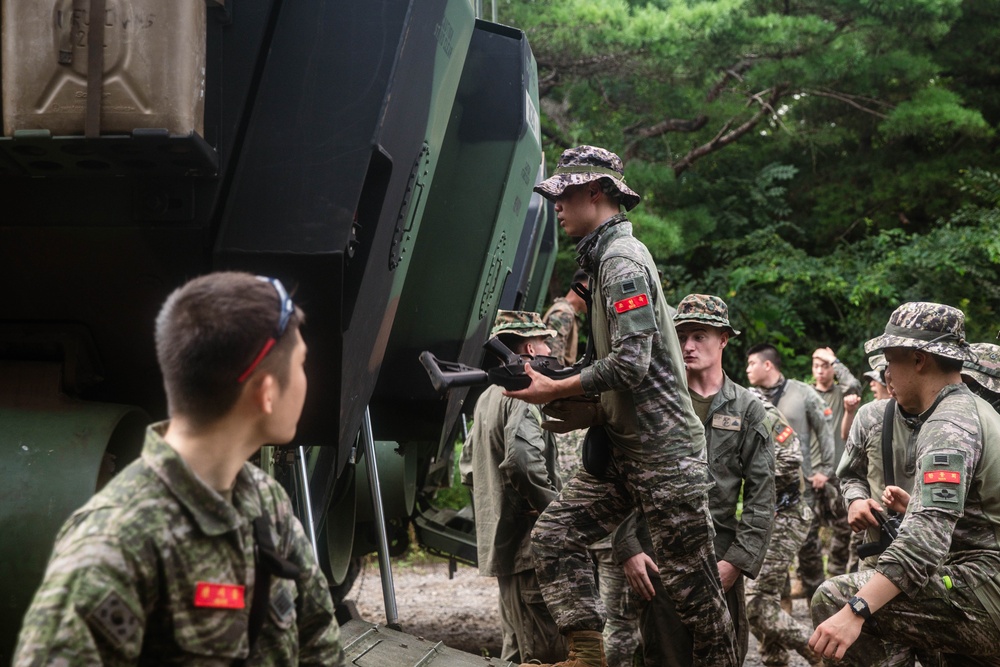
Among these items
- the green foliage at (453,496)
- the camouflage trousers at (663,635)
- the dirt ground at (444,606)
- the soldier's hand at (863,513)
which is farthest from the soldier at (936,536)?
the green foliage at (453,496)

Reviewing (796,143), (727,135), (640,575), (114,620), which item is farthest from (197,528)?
(796,143)

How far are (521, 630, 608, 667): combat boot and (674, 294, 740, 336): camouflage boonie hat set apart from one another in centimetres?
138

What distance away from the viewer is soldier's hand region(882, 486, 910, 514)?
400 centimetres

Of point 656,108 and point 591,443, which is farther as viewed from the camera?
point 656,108

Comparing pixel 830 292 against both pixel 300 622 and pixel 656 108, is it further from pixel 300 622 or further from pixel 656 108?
pixel 300 622

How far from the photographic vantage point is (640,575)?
14.4 feet

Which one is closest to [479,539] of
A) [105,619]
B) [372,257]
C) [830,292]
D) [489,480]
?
[489,480]

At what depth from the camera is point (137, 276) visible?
316 cm

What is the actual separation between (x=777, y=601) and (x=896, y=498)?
2.19 m

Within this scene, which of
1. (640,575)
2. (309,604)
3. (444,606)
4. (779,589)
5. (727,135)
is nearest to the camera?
(309,604)

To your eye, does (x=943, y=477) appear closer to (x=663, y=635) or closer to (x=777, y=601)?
(x=663, y=635)

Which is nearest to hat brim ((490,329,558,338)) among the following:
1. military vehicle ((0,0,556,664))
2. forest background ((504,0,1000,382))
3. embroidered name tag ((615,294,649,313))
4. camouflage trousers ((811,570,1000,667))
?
military vehicle ((0,0,556,664))

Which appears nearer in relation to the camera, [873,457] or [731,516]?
[873,457]

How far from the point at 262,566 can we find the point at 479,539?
357 centimetres
